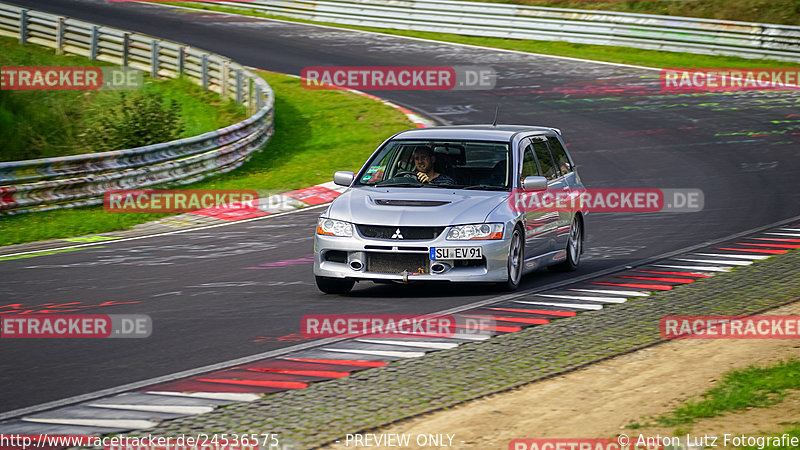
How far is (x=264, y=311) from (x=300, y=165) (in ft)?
41.8

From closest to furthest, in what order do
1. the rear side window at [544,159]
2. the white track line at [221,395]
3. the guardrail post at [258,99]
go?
the white track line at [221,395] < the rear side window at [544,159] < the guardrail post at [258,99]

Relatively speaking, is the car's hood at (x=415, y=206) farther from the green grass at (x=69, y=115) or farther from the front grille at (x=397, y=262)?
the green grass at (x=69, y=115)

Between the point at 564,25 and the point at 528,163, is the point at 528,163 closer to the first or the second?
the point at 528,163

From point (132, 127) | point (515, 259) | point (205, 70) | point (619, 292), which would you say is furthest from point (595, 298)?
point (205, 70)

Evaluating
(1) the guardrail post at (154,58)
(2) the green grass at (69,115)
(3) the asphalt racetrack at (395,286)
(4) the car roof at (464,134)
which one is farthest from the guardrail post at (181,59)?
(4) the car roof at (464,134)

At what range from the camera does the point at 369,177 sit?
11.9 m

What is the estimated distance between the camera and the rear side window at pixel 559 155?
42.9 ft

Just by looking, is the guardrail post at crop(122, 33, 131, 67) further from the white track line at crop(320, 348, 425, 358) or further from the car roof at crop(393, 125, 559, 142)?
the white track line at crop(320, 348, 425, 358)

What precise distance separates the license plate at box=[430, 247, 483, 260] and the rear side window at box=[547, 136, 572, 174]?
2787 millimetres

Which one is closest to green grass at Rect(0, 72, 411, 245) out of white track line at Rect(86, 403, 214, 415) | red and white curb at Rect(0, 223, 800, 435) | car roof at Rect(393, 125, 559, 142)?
car roof at Rect(393, 125, 559, 142)

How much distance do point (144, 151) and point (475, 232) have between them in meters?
10.7

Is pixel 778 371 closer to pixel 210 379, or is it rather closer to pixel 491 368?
pixel 491 368

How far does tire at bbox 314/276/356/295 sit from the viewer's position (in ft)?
36.4

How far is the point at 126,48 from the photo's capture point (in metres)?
34.6
